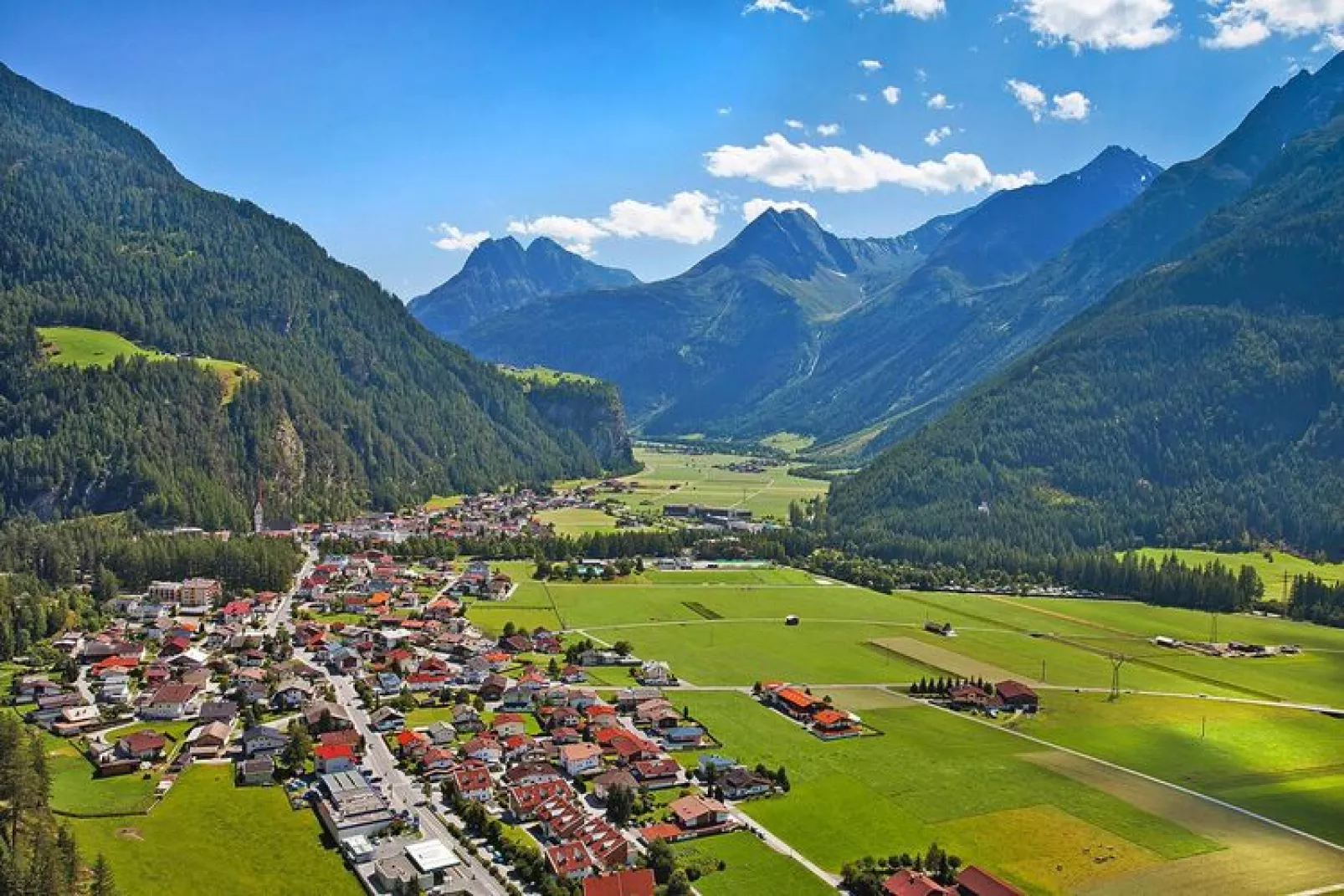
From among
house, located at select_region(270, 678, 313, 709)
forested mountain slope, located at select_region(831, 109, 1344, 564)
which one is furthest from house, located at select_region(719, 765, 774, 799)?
forested mountain slope, located at select_region(831, 109, 1344, 564)

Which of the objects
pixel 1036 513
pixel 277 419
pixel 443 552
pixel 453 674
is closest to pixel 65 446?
pixel 277 419

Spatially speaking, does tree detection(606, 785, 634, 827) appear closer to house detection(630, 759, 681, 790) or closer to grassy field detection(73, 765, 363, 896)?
house detection(630, 759, 681, 790)

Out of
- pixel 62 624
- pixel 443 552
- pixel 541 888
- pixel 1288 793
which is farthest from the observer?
pixel 443 552

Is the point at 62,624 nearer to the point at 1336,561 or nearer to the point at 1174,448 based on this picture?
the point at 1336,561

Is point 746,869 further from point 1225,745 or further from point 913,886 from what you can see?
point 1225,745

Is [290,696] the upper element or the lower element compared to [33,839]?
upper

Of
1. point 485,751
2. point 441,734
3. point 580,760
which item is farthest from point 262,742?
point 580,760

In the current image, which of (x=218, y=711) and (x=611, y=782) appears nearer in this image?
(x=611, y=782)
